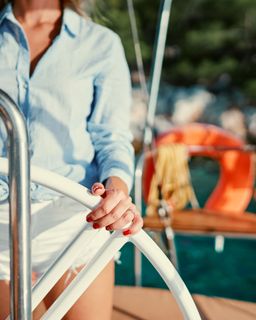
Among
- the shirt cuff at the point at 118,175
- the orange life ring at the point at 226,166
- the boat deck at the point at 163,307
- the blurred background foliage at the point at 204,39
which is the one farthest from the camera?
the blurred background foliage at the point at 204,39

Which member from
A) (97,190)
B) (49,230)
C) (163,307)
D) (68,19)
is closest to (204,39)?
(163,307)

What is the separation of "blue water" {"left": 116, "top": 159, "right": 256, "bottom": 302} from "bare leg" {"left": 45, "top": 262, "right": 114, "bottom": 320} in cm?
260

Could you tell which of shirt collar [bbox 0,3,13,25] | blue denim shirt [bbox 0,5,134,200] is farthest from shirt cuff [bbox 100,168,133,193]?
shirt collar [bbox 0,3,13,25]

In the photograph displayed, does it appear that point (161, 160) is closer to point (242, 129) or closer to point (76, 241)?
point (76, 241)

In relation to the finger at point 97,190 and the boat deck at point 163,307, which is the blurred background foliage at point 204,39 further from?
the finger at point 97,190

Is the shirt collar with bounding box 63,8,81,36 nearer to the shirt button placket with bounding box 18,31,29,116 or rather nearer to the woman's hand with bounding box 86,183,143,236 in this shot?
the shirt button placket with bounding box 18,31,29,116

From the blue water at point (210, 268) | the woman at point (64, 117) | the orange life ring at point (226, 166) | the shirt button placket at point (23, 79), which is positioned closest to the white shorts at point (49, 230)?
the woman at point (64, 117)

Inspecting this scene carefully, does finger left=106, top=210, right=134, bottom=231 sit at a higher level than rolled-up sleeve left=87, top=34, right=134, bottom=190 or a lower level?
lower

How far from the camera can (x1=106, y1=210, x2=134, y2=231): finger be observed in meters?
0.81

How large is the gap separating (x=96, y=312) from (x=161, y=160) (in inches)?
91.5

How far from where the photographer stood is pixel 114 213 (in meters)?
0.81

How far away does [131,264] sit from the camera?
13.4ft

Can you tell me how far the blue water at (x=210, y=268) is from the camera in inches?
145

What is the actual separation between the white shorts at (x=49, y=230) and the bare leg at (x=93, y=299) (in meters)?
0.04
